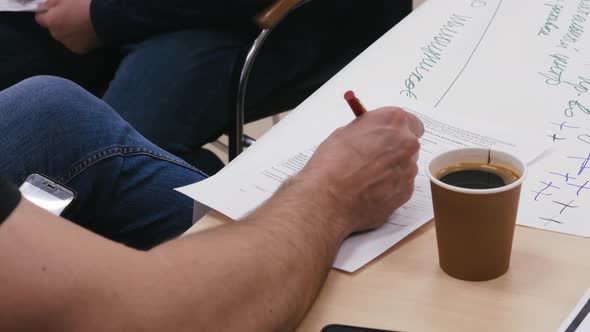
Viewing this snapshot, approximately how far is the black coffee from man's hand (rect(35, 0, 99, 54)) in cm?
106

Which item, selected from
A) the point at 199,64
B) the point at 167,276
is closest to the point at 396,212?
the point at 167,276

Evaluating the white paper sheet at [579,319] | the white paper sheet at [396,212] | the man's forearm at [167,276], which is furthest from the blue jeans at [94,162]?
the white paper sheet at [579,319]

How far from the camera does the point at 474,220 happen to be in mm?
620

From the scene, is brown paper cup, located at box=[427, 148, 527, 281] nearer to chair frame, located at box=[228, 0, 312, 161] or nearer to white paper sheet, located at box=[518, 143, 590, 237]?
white paper sheet, located at box=[518, 143, 590, 237]

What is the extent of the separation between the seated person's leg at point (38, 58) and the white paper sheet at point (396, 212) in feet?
2.83

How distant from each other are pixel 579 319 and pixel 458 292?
98 mm

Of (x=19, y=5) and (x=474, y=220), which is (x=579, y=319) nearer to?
(x=474, y=220)

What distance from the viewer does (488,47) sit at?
3.37ft

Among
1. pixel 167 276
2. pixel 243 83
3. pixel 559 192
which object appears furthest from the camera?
pixel 243 83

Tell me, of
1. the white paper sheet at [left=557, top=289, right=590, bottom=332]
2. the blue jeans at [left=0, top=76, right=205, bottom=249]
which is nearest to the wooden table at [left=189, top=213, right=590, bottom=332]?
the white paper sheet at [left=557, top=289, right=590, bottom=332]

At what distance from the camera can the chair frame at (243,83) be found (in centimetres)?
134

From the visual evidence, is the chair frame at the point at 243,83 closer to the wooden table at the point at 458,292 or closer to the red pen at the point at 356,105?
the red pen at the point at 356,105

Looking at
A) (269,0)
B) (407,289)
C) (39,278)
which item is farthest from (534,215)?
(269,0)

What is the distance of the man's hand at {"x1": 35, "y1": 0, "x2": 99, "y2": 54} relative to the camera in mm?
1523
